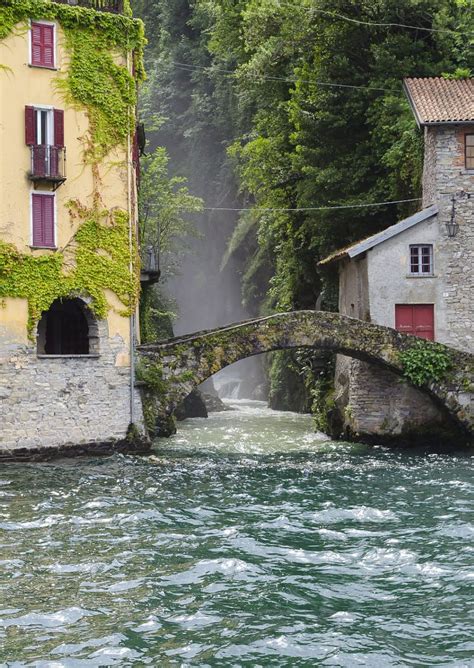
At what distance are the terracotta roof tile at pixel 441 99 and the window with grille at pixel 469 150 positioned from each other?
795 millimetres

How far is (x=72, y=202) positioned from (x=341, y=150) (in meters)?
12.5

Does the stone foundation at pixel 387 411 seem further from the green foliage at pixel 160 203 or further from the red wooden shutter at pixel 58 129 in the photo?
the green foliage at pixel 160 203

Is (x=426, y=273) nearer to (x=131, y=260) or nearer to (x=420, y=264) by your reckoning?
(x=420, y=264)

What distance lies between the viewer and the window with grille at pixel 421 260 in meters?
28.5

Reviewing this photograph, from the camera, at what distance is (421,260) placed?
93.7 ft

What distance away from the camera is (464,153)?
2820cm

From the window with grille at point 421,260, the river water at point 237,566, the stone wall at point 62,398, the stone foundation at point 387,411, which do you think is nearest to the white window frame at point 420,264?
the window with grille at point 421,260

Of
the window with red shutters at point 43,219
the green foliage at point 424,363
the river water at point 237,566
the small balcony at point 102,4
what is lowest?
the river water at point 237,566

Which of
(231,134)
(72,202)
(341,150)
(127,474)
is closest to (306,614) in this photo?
(127,474)

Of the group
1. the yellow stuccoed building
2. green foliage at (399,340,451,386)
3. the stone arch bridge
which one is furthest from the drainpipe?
green foliage at (399,340,451,386)

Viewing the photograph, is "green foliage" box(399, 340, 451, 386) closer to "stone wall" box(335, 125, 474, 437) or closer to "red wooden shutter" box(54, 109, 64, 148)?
"stone wall" box(335, 125, 474, 437)

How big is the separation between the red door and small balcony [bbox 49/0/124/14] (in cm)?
1217

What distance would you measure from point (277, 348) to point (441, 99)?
31.9ft

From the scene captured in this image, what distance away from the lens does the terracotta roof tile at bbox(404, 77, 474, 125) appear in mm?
27609
